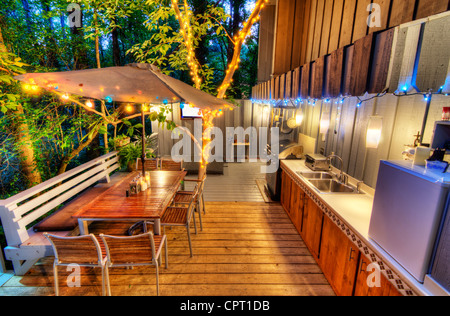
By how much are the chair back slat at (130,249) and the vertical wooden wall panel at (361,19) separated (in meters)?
3.89

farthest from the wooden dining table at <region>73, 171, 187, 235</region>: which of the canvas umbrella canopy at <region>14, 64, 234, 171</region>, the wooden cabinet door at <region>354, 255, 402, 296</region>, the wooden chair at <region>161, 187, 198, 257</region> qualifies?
the wooden cabinet door at <region>354, 255, 402, 296</region>

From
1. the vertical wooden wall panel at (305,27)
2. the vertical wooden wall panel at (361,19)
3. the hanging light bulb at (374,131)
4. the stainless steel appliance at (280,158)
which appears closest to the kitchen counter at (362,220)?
the hanging light bulb at (374,131)

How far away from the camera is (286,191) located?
15.3ft

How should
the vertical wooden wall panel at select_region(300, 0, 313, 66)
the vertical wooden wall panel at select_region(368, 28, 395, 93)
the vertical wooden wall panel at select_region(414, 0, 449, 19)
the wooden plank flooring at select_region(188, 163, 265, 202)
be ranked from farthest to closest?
the wooden plank flooring at select_region(188, 163, 265, 202)
the vertical wooden wall panel at select_region(300, 0, 313, 66)
the vertical wooden wall panel at select_region(414, 0, 449, 19)
the vertical wooden wall panel at select_region(368, 28, 395, 93)

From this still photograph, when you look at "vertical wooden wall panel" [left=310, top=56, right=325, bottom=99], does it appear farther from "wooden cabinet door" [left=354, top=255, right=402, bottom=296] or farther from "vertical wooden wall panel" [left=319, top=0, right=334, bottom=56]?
"wooden cabinet door" [left=354, top=255, right=402, bottom=296]

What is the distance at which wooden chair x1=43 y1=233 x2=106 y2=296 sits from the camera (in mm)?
2205

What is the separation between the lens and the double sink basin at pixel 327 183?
330 cm

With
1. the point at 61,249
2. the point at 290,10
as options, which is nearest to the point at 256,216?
the point at 61,249

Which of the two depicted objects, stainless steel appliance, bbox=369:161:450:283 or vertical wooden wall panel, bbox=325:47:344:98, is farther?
vertical wooden wall panel, bbox=325:47:344:98

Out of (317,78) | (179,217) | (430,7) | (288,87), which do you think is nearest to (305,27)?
(288,87)

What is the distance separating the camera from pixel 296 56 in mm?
5516

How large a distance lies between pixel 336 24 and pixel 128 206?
4.55m

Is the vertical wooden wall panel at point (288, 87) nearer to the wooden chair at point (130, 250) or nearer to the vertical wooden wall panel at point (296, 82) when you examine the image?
the vertical wooden wall panel at point (296, 82)

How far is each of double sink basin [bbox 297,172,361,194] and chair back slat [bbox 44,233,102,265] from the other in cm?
298
